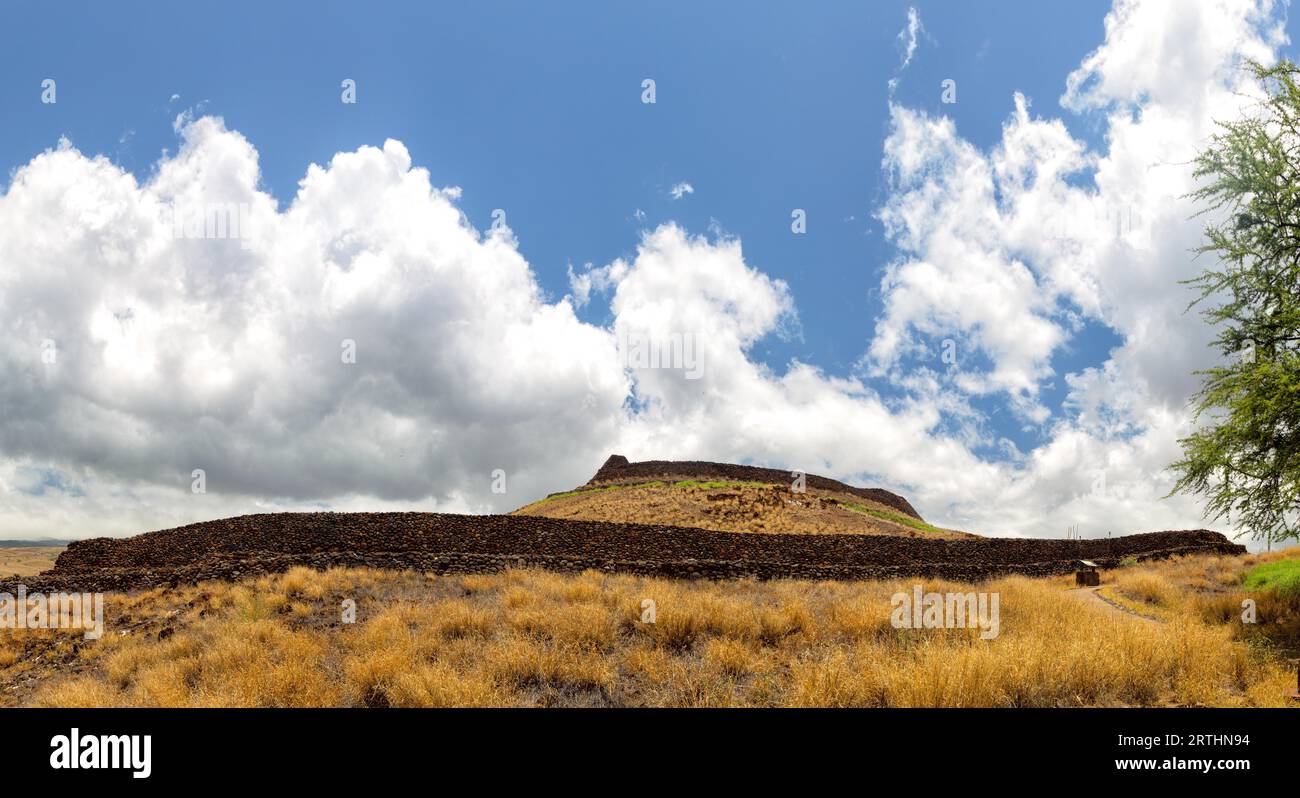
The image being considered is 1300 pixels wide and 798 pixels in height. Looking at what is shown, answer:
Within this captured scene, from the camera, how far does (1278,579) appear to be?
17109 mm

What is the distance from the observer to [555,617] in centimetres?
1098

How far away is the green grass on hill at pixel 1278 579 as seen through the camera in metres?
15.4

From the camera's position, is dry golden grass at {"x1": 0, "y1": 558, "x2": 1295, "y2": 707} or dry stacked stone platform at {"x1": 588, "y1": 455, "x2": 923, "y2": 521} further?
dry stacked stone platform at {"x1": 588, "y1": 455, "x2": 923, "y2": 521}

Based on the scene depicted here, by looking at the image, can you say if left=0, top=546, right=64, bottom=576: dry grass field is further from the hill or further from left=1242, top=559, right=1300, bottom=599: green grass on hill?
left=1242, top=559, right=1300, bottom=599: green grass on hill

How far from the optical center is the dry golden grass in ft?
23.7

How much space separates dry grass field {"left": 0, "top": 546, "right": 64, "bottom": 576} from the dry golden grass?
112 feet

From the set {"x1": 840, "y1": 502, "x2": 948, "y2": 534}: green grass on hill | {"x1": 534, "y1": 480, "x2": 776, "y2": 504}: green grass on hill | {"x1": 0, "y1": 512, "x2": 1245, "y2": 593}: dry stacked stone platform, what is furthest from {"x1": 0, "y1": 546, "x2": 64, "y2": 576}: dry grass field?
{"x1": 840, "y1": 502, "x2": 948, "y2": 534}: green grass on hill

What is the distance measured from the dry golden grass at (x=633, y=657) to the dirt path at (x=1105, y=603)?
728mm

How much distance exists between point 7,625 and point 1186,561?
40105mm

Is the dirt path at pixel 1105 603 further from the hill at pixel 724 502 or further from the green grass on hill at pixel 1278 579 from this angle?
the hill at pixel 724 502

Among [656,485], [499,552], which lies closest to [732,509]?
[656,485]
